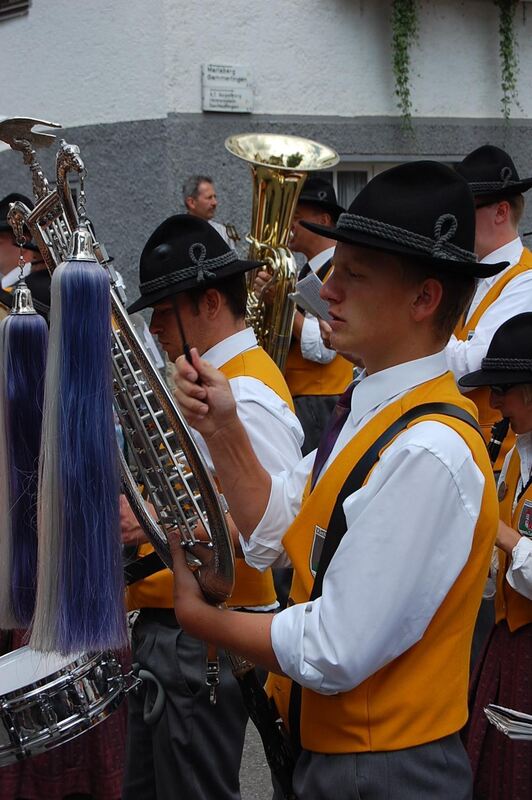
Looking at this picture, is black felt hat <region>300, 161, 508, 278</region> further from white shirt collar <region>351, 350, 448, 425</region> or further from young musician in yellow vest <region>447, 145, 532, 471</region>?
young musician in yellow vest <region>447, 145, 532, 471</region>

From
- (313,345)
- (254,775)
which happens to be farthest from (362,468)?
(313,345)

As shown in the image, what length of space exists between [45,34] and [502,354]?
6257 millimetres

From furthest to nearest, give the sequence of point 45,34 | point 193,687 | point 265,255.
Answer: point 45,34 < point 265,255 < point 193,687

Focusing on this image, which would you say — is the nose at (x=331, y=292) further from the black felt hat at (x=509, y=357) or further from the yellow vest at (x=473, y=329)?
the yellow vest at (x=473, y=329)

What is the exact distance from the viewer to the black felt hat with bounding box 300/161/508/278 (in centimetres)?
175

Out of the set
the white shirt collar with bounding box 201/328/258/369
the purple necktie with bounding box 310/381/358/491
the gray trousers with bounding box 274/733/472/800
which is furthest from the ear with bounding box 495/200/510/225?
the gray trousers with bounding box 274/733/472/800

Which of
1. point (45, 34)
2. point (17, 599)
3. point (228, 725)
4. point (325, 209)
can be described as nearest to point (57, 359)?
point (17, 599)

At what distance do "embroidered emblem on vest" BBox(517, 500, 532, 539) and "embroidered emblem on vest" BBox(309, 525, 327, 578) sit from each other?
4.25ft

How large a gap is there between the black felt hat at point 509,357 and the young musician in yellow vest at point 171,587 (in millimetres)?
766

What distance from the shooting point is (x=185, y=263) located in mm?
2697

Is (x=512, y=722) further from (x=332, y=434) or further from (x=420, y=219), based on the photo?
(x=420, y=219)

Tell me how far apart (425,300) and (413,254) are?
0.11m

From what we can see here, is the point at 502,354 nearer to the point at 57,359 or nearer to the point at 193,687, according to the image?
the point at 193,687

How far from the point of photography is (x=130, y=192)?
7656 mm
